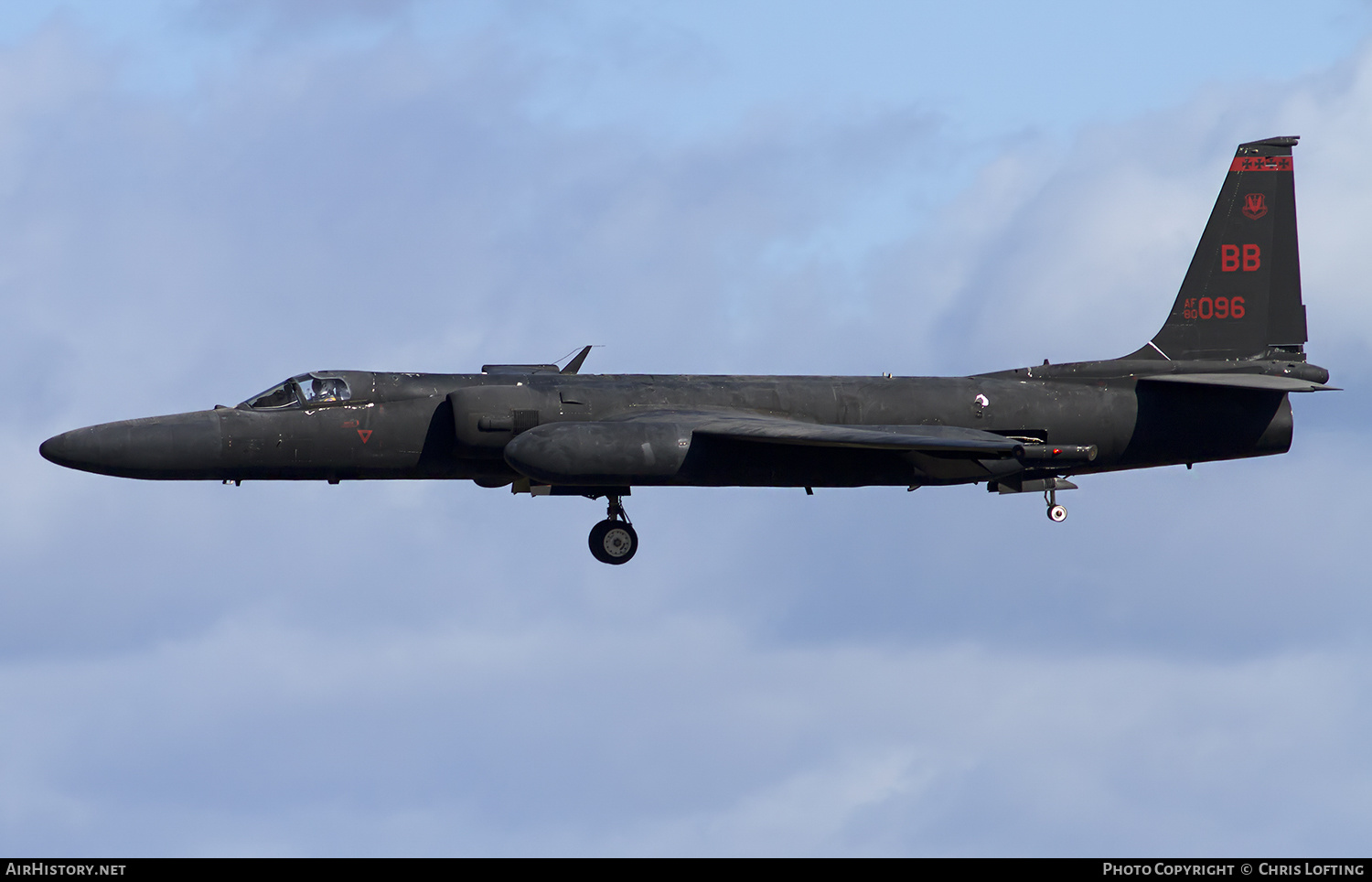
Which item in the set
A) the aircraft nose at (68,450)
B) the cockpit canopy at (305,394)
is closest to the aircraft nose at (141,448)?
the aircraft nose at (68,450)

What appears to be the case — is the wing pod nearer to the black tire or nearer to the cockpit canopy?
the black tire

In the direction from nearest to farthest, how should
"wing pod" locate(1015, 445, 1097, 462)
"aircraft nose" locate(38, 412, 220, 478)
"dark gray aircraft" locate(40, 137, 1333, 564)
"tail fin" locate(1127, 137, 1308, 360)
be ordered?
"wing pod" locate(1015, 445, 1097, 462) < "dark gray aircraft" locate(40, 137, 1333, 564) < "aircraft nose" locate(38, 412, 220, 478) < "tail fin" locate(1127, 137, 1308, 360)

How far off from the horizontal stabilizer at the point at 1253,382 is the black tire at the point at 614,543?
32.0 ft

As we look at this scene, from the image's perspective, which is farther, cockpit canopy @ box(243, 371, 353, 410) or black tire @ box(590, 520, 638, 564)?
black tire @ box(590, 520, 638, 564)

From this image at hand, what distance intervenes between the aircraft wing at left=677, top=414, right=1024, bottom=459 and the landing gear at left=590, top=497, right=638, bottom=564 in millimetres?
2344

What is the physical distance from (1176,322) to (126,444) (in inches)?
751

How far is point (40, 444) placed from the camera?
33969 mm

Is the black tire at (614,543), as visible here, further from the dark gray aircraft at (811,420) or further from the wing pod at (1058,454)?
the wing pod at (1058,454)

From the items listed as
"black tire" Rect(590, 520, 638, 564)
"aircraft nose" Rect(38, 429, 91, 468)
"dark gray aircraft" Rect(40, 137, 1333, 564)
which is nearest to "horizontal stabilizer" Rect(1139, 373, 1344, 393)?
"dark gray aircraft" Rect(40, 137, 1333, 564)

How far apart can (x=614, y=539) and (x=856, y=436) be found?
4.97m

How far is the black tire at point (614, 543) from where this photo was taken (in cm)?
3550

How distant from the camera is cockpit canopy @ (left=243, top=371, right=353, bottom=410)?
3444 cm
